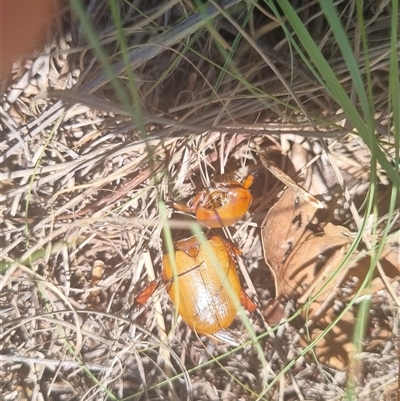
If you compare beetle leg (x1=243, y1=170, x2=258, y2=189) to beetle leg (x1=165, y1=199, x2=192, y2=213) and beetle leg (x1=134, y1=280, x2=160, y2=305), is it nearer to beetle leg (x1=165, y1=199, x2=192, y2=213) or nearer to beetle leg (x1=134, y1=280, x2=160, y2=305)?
beetle leg (x1=165, y1=199, x2=192, y2=213)

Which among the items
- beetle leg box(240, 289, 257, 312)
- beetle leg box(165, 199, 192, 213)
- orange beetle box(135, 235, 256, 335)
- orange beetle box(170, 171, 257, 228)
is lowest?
beetle leg box(240, 289, 257, 312)

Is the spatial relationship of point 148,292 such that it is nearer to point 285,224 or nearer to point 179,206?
point 179,206

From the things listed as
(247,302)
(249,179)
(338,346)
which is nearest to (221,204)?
(249,179)

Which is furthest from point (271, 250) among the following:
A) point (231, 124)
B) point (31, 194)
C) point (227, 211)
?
point (31, 194)

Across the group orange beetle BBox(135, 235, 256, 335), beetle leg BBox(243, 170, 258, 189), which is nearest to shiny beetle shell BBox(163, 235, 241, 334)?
orange beetle BBox(135, 235, 256, 335)

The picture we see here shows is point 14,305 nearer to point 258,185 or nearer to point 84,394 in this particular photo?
point 84,394

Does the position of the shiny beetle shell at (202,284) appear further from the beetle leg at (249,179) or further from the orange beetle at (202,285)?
the beetle leg at (249,179)
